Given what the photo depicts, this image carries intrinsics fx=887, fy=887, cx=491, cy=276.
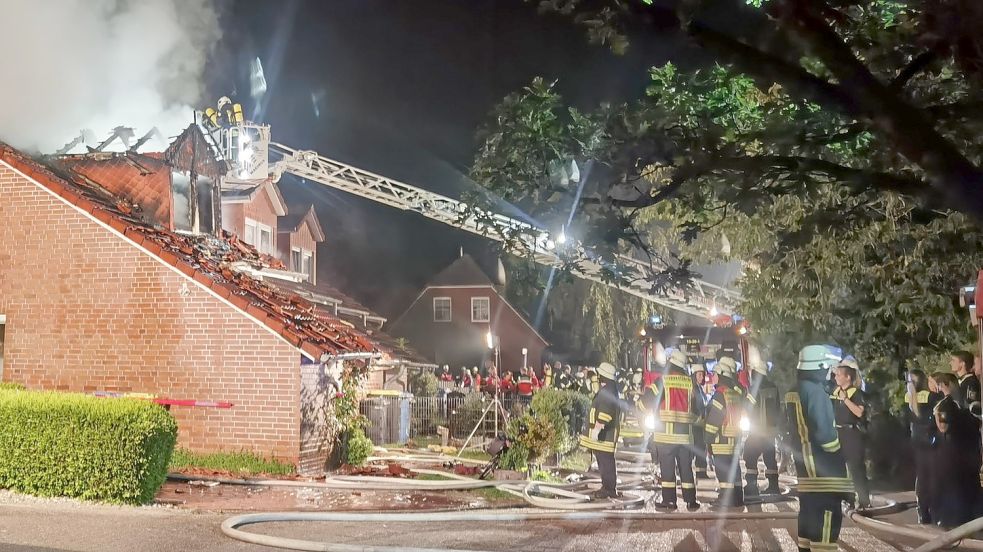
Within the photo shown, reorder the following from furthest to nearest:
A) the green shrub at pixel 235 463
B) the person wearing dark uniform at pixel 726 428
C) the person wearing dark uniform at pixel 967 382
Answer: the green shrub at pixel 235 463 → the person wearing dark uniform at pixel 726 428 → the person wearing dark uniform at pixel 967 382

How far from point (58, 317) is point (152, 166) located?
14.7 feet

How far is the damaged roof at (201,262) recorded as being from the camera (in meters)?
13.6

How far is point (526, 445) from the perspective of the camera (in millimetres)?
13383

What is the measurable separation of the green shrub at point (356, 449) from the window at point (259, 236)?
32.6 feet

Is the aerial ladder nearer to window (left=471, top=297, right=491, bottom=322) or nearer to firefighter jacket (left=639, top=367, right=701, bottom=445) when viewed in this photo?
firefighter jacket (left=639, top=367, right=701, bottom=445)

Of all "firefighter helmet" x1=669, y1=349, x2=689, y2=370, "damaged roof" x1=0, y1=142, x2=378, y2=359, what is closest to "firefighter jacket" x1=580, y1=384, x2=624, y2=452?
"firefighter helmet" x1=669, y1=349, x2=689, y2=370

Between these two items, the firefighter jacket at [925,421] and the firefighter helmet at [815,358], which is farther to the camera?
the firefighter jacket at [925,421]

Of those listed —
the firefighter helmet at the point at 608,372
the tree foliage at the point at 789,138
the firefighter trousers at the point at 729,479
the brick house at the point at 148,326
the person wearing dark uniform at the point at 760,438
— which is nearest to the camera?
the tree foliage at the point at 789,138

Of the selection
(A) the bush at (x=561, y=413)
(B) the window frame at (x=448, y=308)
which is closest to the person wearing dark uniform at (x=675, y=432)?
(A) the bush at (x=561, y=413)

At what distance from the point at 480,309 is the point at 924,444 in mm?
37894

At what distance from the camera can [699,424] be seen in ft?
43.6

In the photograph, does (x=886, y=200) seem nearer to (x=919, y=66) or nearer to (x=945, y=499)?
(x=945, y=499)

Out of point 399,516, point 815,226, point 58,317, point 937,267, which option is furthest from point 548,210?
point 58,317

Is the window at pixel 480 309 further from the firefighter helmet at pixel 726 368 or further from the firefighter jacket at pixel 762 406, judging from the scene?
the firefighter helmet at pixel 726 368
